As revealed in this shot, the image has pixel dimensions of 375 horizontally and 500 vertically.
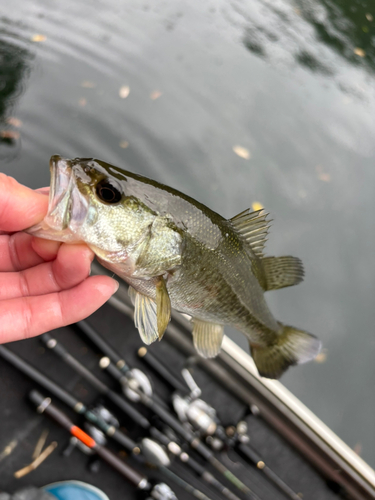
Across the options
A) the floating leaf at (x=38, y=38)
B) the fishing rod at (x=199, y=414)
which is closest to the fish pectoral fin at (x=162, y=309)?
the fishing rod at (x=199, y=414)

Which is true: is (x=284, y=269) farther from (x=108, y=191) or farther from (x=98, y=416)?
(x=98, y=416)

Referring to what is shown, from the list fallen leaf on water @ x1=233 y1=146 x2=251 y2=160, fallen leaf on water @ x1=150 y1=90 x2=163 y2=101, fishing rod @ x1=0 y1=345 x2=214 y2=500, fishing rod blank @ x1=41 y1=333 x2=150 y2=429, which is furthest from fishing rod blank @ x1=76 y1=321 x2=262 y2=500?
fallen leaf on water @ x1=150 y1=90 x2=163 y2=101

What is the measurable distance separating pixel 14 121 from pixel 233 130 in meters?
2.65

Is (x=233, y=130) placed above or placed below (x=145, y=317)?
below

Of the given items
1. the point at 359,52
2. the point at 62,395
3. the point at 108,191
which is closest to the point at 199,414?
the point at 62,395

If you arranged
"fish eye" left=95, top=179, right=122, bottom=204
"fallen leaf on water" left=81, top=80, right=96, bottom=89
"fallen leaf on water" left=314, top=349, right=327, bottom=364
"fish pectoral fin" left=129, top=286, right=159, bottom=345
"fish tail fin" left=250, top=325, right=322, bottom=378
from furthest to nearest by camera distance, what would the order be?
"fallen leaf on water" left=81, top=80, right=96, bottom=89
"fallen leaf on water" left=314, top=349, right=327, bottom=364
"fish tail fin" left=250, top=325, right=322, bottom=378
"fish pectoral fin" left=129, top=286, right=159, bottom=345
"fish eye" left=95, top=179, right=122, bottom=204

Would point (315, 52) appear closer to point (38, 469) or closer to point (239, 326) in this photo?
point (239, 326)

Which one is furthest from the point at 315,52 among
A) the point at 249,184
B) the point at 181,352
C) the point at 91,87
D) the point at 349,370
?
the point at 181,352

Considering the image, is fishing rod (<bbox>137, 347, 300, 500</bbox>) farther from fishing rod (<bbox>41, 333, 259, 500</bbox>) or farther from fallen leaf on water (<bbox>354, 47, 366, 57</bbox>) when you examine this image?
fallen leaf on water (<bbox>354, 47, 366, 57</bbox>)

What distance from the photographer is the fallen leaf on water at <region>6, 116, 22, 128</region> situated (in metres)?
3.73

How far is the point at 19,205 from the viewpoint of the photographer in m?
1.19

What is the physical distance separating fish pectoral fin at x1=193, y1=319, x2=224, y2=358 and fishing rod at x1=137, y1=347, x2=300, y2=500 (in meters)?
0.66

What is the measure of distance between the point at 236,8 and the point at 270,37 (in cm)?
96

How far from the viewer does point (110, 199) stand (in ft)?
4.27
